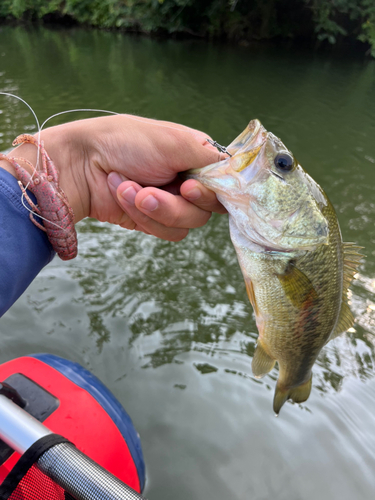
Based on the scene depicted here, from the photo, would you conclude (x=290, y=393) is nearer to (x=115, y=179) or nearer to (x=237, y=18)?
(x=115, y=179)

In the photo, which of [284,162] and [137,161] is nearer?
[284,162]

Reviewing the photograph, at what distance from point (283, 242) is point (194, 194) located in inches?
17.9

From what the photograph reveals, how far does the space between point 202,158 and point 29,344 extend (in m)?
2.68

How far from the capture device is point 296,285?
1565 mm

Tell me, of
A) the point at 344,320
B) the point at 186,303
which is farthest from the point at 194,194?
the point at 186,303

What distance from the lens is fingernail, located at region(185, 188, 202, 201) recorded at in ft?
5.02

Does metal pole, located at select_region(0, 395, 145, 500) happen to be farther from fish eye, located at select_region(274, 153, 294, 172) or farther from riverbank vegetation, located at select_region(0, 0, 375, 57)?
riverbank vegetation, located at select_region(0, 0, 375, 57)

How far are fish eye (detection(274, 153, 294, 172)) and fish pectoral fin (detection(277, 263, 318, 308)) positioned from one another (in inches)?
17.1

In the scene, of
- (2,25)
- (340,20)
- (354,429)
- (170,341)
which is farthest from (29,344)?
(2,25)

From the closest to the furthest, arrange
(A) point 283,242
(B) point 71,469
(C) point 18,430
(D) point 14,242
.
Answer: (B) point 71,469
(C) point 18,430
(D) point 14,242
(A) point 283,242

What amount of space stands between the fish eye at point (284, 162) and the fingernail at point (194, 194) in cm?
36

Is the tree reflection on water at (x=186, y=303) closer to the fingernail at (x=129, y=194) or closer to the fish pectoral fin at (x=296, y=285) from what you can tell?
the fish pectoral fin at (x=296, y=285)

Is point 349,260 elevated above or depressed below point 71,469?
above

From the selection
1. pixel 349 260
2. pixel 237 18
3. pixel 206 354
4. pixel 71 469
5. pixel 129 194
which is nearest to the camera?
pixel 71 469
